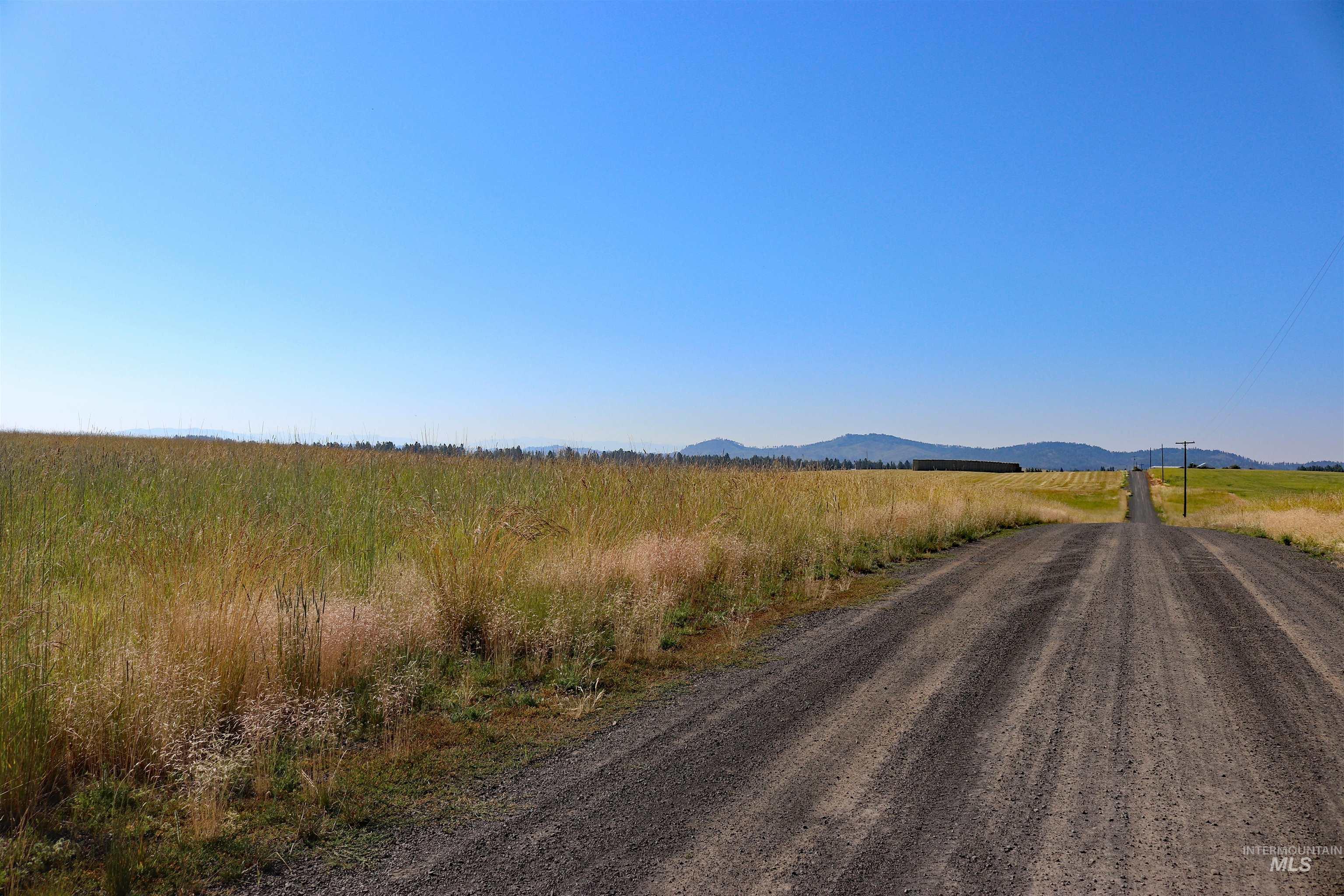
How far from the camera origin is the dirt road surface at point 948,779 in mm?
2916

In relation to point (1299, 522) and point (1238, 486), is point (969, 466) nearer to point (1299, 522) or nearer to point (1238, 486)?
point (1238, 486)

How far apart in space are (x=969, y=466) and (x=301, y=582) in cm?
11550

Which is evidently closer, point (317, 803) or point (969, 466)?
point (317, 803)

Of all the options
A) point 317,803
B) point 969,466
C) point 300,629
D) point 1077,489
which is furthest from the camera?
point 969,466

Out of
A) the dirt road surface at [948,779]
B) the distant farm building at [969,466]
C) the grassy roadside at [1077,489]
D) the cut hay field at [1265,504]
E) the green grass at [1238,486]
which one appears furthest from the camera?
the distant farm building at [969,466]

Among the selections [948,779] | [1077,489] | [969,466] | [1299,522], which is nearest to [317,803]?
[948,779]

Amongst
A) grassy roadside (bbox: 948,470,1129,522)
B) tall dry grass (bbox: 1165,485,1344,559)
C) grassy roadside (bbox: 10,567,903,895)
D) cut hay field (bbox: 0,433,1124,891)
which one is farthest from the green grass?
grassy roadside (bbox: 10,567,903,895)

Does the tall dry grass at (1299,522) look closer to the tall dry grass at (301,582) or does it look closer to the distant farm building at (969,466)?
the tall dry grass at (301,582)

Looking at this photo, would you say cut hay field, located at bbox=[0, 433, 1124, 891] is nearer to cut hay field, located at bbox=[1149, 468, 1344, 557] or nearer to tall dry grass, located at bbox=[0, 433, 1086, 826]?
tall dry grass, located at bbox=[0, 433, 1086, 826]

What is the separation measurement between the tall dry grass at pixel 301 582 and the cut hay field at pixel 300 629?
0.03 metres

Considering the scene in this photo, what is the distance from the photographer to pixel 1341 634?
672cm

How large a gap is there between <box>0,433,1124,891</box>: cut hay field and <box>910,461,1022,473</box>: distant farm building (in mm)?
96470

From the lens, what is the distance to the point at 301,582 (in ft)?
18.9

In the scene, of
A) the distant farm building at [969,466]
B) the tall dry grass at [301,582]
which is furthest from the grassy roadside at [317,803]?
the distant farm building at [969,466]
